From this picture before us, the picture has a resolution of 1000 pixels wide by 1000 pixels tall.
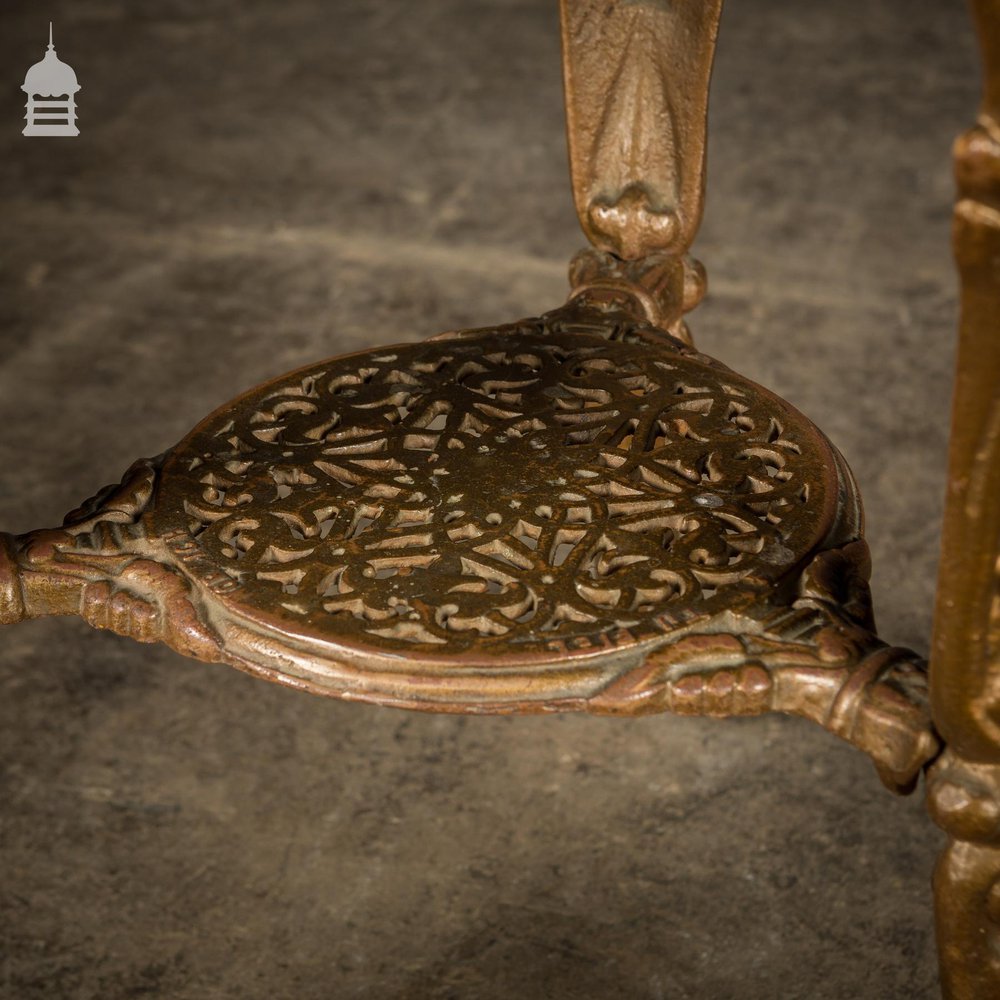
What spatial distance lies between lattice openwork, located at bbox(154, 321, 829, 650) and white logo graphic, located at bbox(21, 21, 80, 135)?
238 cm

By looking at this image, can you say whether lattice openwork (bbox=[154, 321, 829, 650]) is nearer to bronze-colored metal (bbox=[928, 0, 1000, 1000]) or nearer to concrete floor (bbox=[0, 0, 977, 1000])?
bronze-colored metal (bbox=[928, 0, 1000, 1000])

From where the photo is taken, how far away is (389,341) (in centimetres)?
290

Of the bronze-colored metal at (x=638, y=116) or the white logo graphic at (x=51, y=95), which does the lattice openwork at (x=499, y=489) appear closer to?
the bronze-colored metal at (x=638, y=116)

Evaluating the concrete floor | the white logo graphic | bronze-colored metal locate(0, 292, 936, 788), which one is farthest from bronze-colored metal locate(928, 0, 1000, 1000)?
the white logo graphic

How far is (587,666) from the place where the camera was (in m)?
1.22

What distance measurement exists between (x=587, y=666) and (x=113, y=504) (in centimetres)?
46

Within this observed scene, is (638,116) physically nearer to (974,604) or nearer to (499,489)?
(499,489)

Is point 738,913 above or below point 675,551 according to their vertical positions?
below

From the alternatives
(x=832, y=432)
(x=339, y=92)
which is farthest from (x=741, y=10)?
(x=832, y=432)

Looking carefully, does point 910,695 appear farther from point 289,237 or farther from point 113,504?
point 289,237

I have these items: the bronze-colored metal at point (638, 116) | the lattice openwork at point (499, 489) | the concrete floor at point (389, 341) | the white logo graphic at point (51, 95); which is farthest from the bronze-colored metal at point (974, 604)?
the white logo graphic at point (51, 95)

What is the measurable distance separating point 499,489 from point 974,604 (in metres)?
0.50

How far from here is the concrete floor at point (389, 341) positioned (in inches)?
70.6

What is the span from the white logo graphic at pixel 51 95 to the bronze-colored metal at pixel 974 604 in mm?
3063
